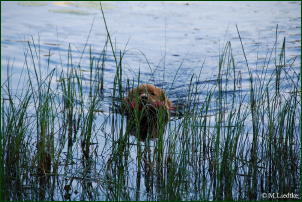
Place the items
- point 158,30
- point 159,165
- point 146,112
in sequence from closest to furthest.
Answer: point 159,165
point 146,112
point 158,30

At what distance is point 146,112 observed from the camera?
498 centimetres

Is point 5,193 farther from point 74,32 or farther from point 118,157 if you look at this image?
point 74,32

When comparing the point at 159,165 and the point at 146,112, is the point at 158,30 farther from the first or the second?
the point at 159,165

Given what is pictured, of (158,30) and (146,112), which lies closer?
(146,112)

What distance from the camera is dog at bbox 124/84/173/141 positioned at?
4406 mm

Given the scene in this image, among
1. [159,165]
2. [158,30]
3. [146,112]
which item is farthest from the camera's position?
[158,30]

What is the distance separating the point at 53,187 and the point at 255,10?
9458mm

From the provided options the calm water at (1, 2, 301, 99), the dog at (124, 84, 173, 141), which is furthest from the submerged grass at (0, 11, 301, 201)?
the calm water at (1, 2, 301, 99)

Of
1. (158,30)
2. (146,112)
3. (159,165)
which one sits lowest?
(159,165)

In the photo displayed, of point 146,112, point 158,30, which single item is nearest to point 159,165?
point 146,112

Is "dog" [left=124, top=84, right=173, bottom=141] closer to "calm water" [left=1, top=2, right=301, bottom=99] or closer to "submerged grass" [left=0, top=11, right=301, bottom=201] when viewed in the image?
"submerged grass" [left=0, top=11, right=301, bottom=201]

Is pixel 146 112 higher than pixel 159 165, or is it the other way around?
pixel 146 112

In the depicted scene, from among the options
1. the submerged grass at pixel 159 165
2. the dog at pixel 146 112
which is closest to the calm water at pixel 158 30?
the dog at pixel 146 112

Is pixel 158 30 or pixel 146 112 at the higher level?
pixel 158 30
